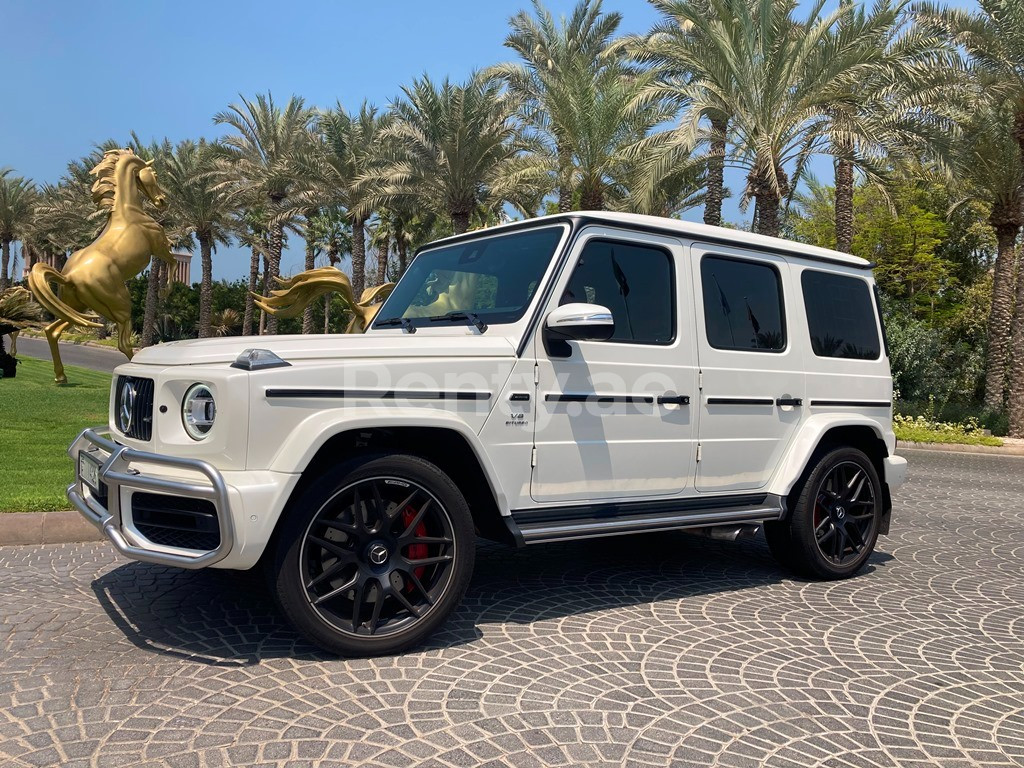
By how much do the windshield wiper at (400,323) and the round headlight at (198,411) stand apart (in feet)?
4.53

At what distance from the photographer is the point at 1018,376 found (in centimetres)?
2005

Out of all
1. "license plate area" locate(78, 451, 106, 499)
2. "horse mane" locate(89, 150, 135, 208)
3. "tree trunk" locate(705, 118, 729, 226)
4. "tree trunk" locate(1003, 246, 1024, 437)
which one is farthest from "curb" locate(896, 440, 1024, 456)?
"license plate area" locate(78, 451, 106, 499)

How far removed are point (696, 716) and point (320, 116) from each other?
30.7 m

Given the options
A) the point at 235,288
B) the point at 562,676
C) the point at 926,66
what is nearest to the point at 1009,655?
the point at 562,676

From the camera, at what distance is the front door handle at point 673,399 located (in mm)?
4582

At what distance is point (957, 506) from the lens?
29.5ft

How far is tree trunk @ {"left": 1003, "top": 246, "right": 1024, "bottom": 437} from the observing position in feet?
65.7

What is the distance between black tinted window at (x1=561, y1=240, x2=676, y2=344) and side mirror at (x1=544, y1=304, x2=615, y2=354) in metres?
0.30

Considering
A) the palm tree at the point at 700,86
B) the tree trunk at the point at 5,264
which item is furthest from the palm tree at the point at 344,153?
the tree trunk at the point at 5,264

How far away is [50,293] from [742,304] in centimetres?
1280

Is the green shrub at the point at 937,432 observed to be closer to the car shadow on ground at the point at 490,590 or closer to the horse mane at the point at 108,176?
the car shadow on ground at the point at 490,590

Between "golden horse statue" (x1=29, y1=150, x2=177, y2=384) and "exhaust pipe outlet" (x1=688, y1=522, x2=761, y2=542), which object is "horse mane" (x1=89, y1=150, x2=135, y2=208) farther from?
"exhaust pipe outlet" (x1=688, y1=522, x2=761, y2=542)

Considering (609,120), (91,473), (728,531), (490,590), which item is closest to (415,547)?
(490,590)

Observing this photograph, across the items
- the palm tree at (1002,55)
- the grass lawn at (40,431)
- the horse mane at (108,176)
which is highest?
the palm tree at (1002,55)
